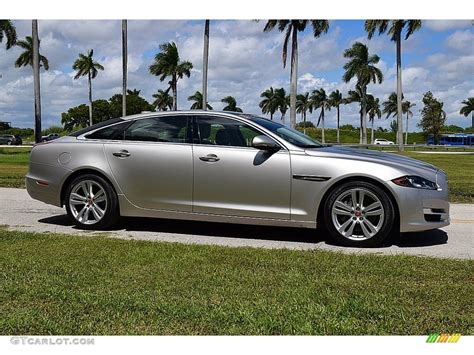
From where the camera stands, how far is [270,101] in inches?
3659

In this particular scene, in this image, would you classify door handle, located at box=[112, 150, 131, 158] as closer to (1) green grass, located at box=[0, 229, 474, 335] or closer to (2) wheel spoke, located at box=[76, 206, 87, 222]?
(2) wheel spoke, located at box=[76, 206, 87, 222]

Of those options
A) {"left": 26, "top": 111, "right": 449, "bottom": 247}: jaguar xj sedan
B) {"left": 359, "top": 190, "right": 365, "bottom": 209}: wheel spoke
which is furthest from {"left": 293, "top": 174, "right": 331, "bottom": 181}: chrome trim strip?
{"left": 359, "top": 190, "right": 365, "bottom": 209}: wheel spoke

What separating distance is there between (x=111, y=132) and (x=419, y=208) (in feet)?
12.8

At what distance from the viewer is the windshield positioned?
6.44 metres

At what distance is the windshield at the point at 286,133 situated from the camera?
644 cm

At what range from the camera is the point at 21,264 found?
4828 millimetres

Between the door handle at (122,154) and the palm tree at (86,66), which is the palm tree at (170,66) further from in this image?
the door handle at (122,154)

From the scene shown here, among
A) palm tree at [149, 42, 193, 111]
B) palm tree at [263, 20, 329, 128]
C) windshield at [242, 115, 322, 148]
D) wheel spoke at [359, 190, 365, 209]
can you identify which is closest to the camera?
wheel spoke at [359, 190, 365, 209]

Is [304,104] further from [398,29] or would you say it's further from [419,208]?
[419,208]

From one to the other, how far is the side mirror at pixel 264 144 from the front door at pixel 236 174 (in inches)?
2.4

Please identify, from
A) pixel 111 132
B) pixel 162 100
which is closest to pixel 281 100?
pixel 162 100

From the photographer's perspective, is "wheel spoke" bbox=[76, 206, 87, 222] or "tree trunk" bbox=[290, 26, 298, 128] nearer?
"wheel spoke" bbox=[76, 206, 87, 222]

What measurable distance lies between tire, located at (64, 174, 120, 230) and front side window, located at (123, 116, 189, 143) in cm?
71
